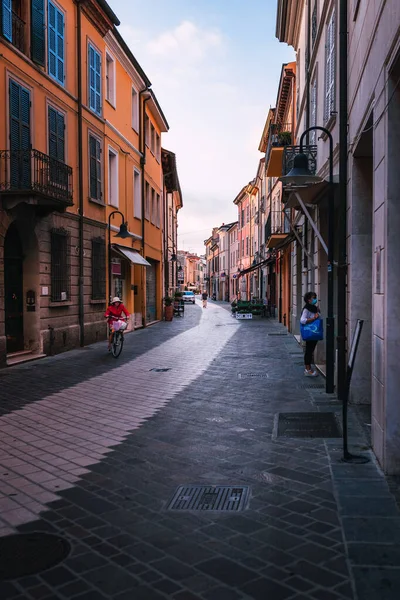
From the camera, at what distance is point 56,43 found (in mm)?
15406

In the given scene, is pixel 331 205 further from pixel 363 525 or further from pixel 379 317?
pixel 363 525

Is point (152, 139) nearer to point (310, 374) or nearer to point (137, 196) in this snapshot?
point (137, 196)

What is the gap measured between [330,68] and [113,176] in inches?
468

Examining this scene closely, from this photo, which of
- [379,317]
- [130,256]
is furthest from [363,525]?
[130,256]

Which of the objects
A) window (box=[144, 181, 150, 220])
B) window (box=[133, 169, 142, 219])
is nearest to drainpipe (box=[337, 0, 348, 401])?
window (box=[133, 169, 142, 219])

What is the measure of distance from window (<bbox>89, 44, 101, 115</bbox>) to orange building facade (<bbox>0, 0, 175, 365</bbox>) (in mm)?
32

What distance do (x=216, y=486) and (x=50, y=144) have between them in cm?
1232

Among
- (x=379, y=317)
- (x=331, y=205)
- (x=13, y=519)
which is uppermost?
(x=331, y=205)

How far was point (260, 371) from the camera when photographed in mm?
11906

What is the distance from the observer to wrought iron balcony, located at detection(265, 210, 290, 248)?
24.6 metres

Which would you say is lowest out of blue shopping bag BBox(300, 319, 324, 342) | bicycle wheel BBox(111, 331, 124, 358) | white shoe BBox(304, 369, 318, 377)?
white shoe BBox(304, 369, 318, 377)

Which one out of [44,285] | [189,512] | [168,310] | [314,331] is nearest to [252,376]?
[314,331]

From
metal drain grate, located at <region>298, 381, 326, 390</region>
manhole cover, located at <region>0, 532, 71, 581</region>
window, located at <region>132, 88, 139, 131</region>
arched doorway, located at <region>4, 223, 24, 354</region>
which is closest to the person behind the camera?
manhole cover, located at <region>0, 532, 71, 581</region>

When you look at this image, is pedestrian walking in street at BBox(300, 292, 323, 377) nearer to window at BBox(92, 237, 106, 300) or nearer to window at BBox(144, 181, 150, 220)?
window at BBox(92, 237, 106, 300)
